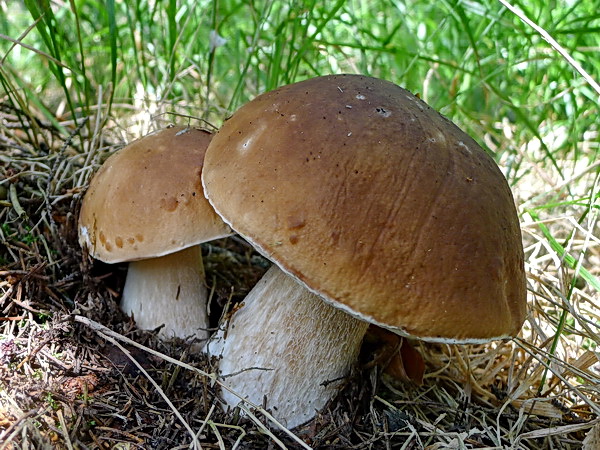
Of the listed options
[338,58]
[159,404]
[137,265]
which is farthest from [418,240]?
[338,58]

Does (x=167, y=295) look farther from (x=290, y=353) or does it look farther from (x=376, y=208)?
(x=376, y=208)

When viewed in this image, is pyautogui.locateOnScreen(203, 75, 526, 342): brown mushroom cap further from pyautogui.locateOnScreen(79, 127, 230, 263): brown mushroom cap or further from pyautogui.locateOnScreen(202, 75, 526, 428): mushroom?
pyautogui.locateOnScreen(79, 127, 230, 263): brown mushroom cap

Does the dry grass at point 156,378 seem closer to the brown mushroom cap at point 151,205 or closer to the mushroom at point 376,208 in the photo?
the brown mushroom cap at point 151,205

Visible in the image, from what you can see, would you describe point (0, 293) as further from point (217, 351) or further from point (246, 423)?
point (246, 423)

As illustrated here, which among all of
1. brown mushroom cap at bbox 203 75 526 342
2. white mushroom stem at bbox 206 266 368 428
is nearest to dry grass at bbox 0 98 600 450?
white mushroom stem at bbox 206 266 368 428

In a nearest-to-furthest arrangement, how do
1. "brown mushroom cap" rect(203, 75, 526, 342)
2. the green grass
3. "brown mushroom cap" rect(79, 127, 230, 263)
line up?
"brown mushroom cap" rect(203, 75, 526, 342), "brown mushroom cap" rect(79, 127, 230, 263), the green grass

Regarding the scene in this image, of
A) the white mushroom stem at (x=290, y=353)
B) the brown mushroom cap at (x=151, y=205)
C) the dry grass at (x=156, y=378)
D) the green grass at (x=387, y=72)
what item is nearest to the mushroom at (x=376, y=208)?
the brown mushroom cap at (x=151, y=205)
